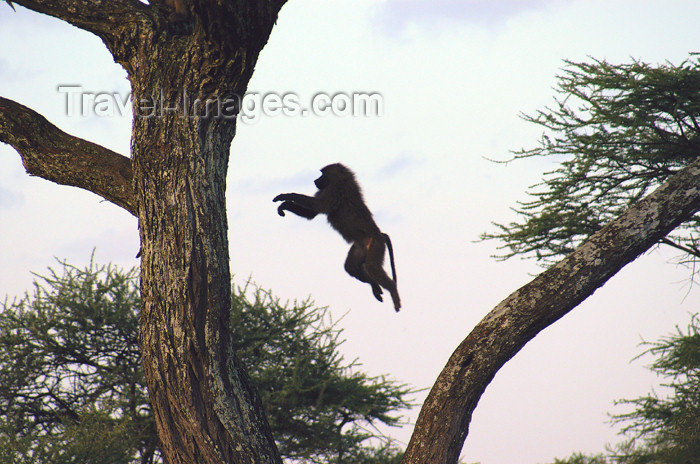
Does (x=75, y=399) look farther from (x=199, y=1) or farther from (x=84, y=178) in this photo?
(x=199, y=1)

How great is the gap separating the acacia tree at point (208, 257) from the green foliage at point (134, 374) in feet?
23.6

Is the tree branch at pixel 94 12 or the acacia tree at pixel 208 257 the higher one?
the tree branch at pixel 94 12

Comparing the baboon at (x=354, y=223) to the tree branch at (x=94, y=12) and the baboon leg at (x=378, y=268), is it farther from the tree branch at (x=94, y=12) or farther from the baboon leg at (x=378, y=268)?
the tree branch at (x=94, y=12)

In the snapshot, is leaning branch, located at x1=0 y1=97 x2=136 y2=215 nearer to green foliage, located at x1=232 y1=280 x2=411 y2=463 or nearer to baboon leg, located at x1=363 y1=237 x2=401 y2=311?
baboon leg, located at x1=363 y1=237 x2=401 y2=311

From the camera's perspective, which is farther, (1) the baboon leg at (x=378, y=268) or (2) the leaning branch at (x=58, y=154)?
(1) the baboon leg at (x=378, y=268)

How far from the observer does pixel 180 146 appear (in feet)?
14.7

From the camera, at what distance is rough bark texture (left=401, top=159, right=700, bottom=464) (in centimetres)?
424

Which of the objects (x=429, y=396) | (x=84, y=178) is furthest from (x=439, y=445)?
(x=84, y=178)

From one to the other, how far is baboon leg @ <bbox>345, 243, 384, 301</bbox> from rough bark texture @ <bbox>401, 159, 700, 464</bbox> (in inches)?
95.3

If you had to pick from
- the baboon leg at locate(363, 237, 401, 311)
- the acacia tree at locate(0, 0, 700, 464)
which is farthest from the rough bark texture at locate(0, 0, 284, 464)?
the baboon leg at locate(363, 237, 401, 311)

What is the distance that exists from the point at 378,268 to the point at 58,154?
3080 millimetres

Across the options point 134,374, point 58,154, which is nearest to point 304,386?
point 134,374

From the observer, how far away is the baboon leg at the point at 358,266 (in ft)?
22.2

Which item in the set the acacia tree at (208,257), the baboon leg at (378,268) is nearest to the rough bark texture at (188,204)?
the acacia tree at (208,257)
